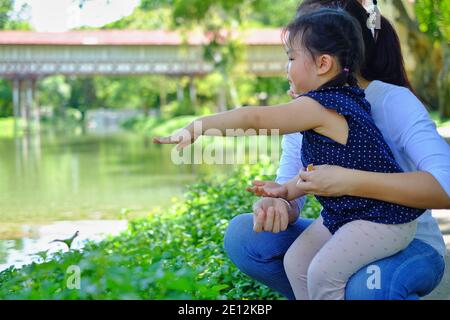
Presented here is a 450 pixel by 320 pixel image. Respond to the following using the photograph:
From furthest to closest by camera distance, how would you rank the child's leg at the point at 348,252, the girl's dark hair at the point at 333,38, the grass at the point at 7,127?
1. the grass at the point at 7,127
2. the girl's dark hair at the point at 333,38
3. the child's leg at the point at 348,252

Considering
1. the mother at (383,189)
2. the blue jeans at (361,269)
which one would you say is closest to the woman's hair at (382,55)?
the mother at (383,189)

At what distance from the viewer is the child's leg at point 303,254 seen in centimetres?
295

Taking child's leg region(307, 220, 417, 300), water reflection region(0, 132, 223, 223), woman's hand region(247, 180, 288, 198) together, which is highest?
woman's hand region(247, 180, 288, 198)

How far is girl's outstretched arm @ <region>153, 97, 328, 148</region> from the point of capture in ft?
8.80

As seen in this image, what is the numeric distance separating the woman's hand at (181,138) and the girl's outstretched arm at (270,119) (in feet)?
0.04

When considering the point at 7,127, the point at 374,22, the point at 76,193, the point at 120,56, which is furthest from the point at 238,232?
the point at 7,127

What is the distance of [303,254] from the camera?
2.96 m

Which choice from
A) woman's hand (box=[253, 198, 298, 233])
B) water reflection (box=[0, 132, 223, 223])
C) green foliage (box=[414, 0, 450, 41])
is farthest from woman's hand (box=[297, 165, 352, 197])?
water reflection (box=[0, 132, 223, 223])

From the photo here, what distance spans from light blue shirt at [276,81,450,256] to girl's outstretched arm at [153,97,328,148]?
0.33m

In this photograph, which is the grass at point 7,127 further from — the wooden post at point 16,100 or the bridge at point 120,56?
the bridge at point 120,56

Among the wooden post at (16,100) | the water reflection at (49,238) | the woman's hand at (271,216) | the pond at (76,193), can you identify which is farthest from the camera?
the wooden post at (16,100)

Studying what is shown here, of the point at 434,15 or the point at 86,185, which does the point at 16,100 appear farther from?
the point at 434,15

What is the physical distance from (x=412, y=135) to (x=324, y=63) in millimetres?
386

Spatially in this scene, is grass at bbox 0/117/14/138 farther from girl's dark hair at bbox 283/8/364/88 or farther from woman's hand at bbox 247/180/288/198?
girl's dark hair at bbox 283/8/364/88
